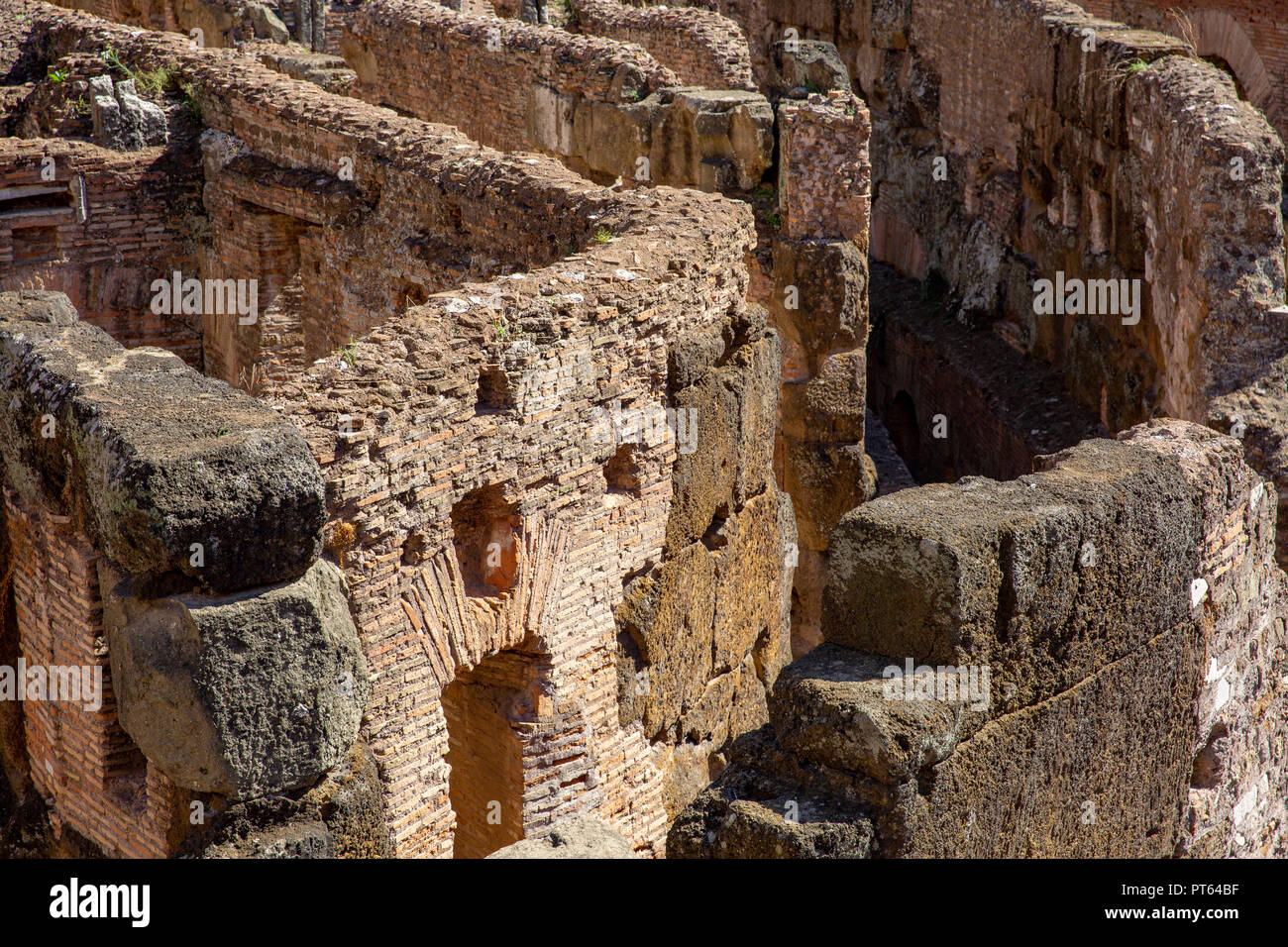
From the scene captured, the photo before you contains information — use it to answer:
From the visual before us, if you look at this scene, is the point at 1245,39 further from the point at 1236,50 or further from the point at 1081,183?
the point at 1081,183

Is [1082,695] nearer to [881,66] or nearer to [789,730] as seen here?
[789,730]

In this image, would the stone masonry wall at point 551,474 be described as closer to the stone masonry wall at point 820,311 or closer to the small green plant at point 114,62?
the stone masonry wall at point 820,311

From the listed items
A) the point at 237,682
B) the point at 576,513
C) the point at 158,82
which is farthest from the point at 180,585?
the point at 158,82

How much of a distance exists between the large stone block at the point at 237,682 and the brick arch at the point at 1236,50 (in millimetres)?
11660

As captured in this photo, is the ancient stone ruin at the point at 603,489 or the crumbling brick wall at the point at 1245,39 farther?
the crumbling brick wall at the point at 1245,39

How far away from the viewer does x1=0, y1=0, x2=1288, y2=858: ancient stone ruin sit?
13.1 feet

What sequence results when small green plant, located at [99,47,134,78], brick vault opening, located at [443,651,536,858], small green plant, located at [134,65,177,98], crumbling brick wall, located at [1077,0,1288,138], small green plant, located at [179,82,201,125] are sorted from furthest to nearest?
crumbling brick wall, located at [1077,0,1288,138], small green plant, located at [99,47,134,78], small green plant, located at [134,65,177,98], small green plant, located at [179,82,201,125], brick vault opening, located at [443,651,536,858]

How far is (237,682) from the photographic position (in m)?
3.98

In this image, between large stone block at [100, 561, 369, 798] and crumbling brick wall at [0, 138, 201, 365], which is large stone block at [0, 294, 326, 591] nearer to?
large stone block at [100, 561, 369, 798]

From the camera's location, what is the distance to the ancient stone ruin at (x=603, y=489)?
157 inches

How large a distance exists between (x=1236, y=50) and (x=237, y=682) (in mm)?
12540

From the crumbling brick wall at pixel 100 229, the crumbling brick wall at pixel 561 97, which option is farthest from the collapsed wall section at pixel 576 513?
the crumbling brick wall at pixel 100 229

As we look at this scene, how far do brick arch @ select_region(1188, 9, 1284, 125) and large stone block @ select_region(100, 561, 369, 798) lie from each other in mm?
11660

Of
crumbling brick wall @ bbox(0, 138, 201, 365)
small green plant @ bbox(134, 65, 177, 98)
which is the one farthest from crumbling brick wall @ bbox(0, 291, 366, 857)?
small green plant @ bbox(134, 65, 177, 98)
